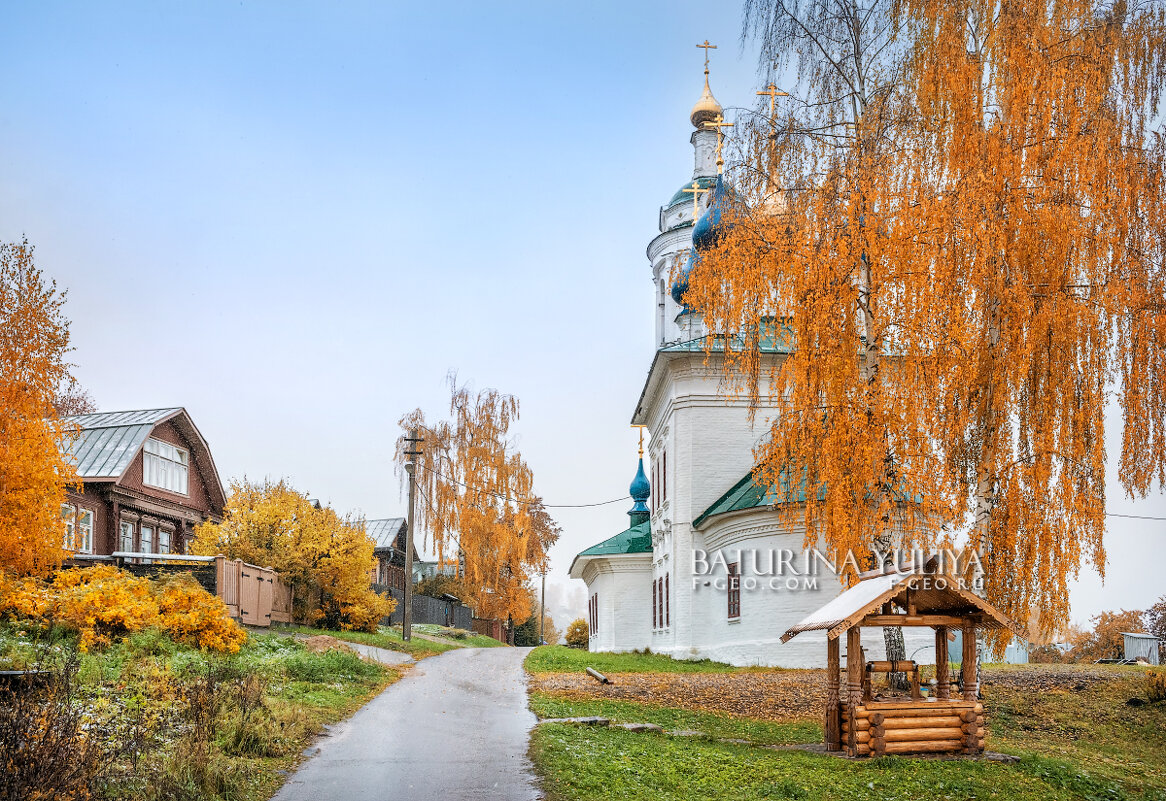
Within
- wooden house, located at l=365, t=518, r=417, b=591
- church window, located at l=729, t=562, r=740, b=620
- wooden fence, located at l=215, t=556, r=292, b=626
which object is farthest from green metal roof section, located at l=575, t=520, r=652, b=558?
wooden house, located at l=365, t=518, r=417, b=591

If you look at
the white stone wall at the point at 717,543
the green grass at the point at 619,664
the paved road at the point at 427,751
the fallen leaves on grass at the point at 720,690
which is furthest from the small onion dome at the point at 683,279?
the green grass at the point at 619,664

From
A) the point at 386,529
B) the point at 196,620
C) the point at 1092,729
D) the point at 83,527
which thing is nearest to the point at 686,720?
the point at 1092,729

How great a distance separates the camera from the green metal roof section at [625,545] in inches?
1324

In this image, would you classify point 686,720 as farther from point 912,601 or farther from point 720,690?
point 912,601

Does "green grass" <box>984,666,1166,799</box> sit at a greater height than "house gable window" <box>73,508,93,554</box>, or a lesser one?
lesser

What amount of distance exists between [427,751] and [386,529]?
152ft

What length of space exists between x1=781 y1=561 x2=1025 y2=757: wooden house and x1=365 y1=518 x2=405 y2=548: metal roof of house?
4543 cm

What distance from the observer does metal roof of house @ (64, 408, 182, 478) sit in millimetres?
31672

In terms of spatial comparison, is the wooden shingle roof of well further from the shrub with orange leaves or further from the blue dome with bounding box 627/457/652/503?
the blue dome with bounding box 627/457/652/503

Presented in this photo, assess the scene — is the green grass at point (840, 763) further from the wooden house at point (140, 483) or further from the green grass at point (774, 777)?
the wooden house at point (140, 483)

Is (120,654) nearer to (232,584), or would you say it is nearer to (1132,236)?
(232,584)

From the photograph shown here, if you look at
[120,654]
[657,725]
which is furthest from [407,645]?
[657,725]

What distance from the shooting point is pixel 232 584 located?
24141 millimetres

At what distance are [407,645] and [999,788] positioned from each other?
22.5 meters
